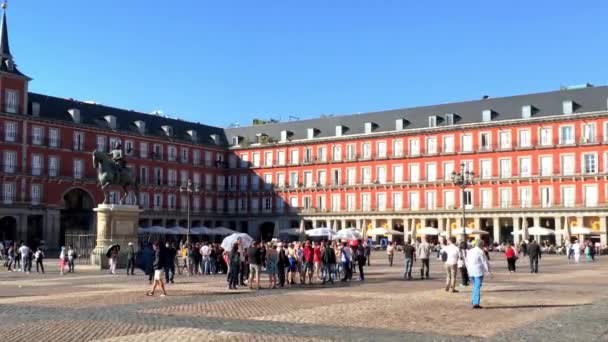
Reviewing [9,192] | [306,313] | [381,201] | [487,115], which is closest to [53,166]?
[9,192]

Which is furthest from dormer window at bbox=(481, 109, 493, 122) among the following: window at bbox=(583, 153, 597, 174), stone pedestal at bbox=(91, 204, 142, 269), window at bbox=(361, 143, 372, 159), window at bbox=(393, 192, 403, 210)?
stone pedestal at bbox=(91, 204, 142, 269)

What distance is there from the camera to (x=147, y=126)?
80688mm

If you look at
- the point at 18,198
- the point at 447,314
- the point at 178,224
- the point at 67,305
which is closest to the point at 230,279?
the point at 67,305

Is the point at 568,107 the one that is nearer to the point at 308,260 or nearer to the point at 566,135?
the point at 566,135

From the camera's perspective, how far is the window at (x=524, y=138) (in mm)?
69938

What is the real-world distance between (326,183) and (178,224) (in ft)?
56.9

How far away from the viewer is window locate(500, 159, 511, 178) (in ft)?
233

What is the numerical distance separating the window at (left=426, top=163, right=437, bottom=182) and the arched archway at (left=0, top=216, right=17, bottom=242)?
40.3 metres

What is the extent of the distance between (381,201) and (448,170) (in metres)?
Answer: 8.41

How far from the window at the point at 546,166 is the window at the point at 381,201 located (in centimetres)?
1693

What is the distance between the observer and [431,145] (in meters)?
75.3

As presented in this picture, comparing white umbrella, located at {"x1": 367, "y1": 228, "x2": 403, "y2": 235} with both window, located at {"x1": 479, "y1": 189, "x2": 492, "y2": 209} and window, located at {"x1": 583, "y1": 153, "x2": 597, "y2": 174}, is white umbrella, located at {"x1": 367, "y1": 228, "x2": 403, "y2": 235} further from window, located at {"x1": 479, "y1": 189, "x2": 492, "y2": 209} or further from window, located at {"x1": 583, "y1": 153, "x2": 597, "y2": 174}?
window, located at {"x1": 583, "y1": 153, "x2": 597, "y2": 174}

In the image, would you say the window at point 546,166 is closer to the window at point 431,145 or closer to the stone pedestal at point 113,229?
the window at point 431,145

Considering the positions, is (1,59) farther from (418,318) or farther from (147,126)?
(418,318)
